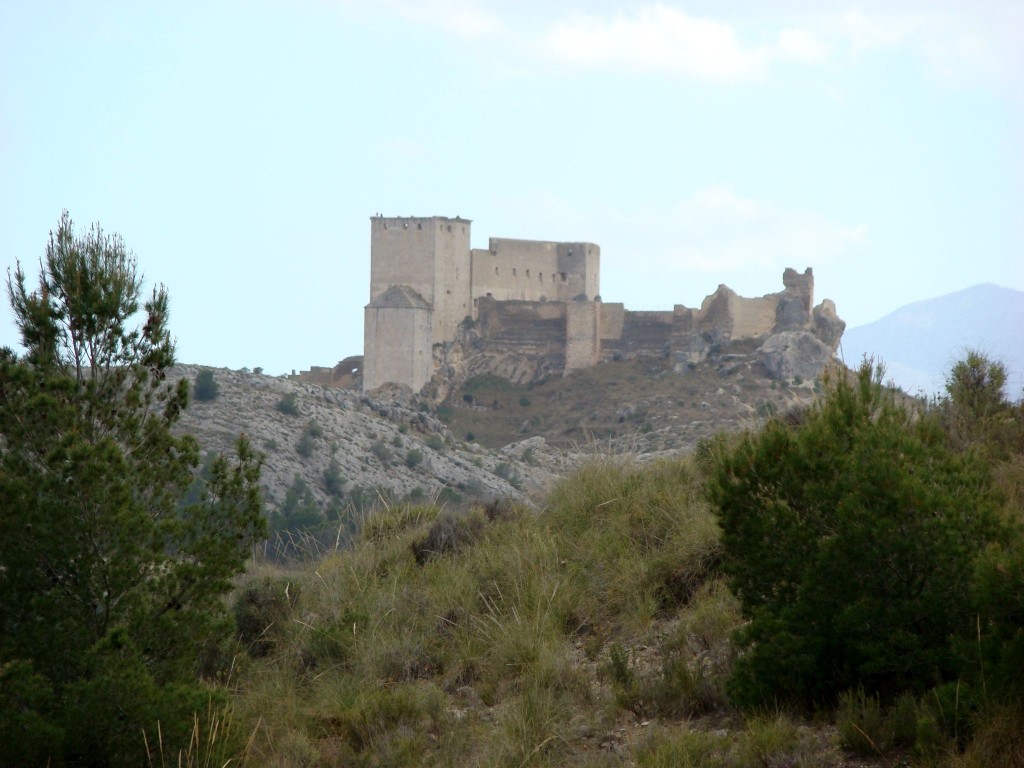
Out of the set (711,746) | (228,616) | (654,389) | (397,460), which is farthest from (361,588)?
(654,389)

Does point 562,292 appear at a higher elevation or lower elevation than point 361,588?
higher

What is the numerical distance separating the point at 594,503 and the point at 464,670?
79.8 inches

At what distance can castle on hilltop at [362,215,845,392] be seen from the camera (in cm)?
4522

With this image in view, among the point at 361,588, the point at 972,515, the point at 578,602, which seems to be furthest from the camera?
the point at 361,588

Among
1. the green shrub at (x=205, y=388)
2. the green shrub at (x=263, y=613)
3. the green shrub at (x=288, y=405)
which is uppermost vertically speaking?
the green shrub at (x=205, y=388)

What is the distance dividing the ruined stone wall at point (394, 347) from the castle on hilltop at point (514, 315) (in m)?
0.04

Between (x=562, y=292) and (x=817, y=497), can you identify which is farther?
(x=562, y=292)

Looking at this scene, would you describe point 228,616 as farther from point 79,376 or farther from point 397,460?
point 397,460

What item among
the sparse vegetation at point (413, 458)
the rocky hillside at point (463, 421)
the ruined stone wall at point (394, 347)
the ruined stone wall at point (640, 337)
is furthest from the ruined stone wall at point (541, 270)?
the sparse vegetation at point (413, 458)

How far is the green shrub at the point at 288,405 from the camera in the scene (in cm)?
3469

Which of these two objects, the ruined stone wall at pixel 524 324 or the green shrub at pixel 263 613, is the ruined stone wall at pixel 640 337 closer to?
the ruined stone wall at pixel 524 324

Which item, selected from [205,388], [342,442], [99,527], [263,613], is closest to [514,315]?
[342,442]

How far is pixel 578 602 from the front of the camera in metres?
7.14

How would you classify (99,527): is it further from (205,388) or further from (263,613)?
(205,388)
